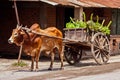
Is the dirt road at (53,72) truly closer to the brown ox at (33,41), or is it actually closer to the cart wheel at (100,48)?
the cart wheel at (100,48)

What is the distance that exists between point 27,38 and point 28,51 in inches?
18.5

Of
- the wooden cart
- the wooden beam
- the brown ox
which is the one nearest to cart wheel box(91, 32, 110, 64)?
the wooden cart

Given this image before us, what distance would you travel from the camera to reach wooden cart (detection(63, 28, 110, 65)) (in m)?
17.0

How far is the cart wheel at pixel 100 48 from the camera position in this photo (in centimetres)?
1724

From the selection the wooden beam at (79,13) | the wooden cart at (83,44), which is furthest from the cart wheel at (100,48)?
the wooden beam at (79,13)

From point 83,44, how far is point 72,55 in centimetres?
124

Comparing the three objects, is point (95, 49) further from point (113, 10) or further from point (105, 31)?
point (113, 10)

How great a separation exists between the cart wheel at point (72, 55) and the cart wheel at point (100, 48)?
1.02 m

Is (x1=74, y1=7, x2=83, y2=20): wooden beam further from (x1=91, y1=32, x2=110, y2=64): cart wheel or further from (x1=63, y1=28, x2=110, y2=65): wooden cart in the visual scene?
(x1=91, y1=32, x2=110, y2=64): cart wheel

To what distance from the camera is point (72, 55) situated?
59.4 ft

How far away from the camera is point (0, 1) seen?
22.2m

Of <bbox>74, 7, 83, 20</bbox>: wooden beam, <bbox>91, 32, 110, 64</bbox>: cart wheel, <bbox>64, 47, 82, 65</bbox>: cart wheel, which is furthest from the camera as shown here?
<bbox>74, 7, 83, 20</bbox>: wooden beam

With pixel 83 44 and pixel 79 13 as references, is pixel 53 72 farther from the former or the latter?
pixel 79 13

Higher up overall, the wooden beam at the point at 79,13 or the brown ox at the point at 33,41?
the wooden beam at the point at 79,13
